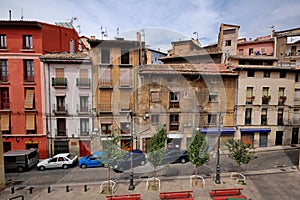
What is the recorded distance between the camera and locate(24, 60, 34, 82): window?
18.1 meters

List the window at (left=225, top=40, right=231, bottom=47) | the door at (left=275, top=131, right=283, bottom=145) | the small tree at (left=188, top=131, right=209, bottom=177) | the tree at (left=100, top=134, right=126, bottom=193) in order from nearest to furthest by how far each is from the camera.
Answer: the tree at (left=100, top=134, right=126, bottom=193), the small tree at (left=188, top=131, right=209, bottom=177), the door at (left=275, top=131, right=283, bottom=145), the window at (left=225, top=40, right=231, bottom=47)

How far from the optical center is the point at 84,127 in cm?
1895

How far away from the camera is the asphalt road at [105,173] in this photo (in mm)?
14001

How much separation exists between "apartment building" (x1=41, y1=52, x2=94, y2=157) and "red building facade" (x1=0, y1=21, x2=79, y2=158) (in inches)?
28.4

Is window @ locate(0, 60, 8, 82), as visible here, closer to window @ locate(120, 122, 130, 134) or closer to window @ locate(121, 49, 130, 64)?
window @ locate(121, 49, 130, 64)

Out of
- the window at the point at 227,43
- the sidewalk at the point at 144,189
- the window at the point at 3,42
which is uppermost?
the window at the point at 227,43

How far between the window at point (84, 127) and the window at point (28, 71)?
21.7 ft

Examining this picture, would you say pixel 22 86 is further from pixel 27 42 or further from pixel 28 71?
pixel 27 42

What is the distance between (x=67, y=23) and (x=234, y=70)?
22.9 metres

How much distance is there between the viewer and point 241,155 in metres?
12.8

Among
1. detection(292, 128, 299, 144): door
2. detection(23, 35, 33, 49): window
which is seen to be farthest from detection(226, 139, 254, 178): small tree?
detection(23, 35, 33, 49): window

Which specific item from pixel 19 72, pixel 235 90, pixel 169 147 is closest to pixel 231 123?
pixel 235 90

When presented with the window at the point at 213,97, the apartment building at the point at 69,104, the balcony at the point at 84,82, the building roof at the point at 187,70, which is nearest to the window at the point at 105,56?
the apartment building at the point at 69,104

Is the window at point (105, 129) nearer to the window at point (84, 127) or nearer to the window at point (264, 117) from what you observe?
the window at point (84, 127)
